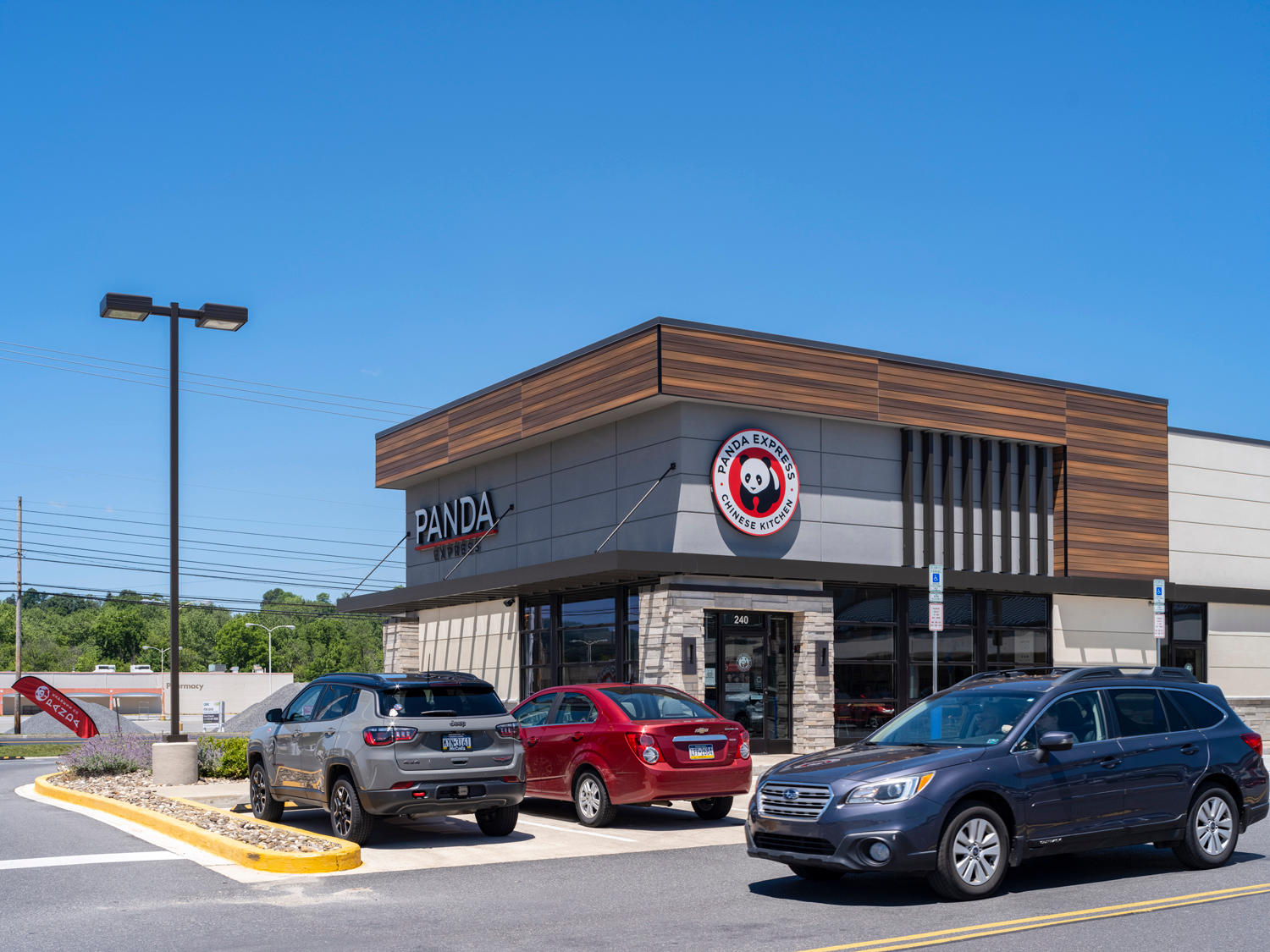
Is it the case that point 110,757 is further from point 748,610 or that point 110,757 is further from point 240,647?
point 240,647

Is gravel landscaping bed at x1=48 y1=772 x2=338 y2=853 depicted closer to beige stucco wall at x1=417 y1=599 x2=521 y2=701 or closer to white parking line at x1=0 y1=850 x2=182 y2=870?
white parking line at x1=0 y1=850 x2=182 y2=870

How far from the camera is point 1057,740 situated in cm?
1034

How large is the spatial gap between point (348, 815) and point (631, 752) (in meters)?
3.14

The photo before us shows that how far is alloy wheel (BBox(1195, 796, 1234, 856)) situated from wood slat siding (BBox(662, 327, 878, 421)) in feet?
44.7

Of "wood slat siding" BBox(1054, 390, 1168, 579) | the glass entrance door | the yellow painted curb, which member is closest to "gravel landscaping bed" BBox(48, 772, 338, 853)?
the yellow painted curb

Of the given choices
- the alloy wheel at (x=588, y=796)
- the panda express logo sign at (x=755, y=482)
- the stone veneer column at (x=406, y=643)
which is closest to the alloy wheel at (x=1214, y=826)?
the alloy wheel at (x=588, y=796)

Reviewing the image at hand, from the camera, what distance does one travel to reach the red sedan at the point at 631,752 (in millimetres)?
14664

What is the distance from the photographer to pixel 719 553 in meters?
24.8

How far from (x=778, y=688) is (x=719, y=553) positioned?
2934 millimetres

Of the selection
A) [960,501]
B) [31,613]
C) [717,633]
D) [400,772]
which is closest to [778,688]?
[717,633]

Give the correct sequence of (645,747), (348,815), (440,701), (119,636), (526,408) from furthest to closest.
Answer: (119,636) < (526,408) < (645,747) < (440,701) < (348,815)

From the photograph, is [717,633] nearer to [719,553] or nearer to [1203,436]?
[719,553]

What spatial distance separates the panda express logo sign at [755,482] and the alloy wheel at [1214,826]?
1361 cm

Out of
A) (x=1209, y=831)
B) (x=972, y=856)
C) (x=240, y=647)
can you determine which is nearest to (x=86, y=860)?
(x=972, y=856)
